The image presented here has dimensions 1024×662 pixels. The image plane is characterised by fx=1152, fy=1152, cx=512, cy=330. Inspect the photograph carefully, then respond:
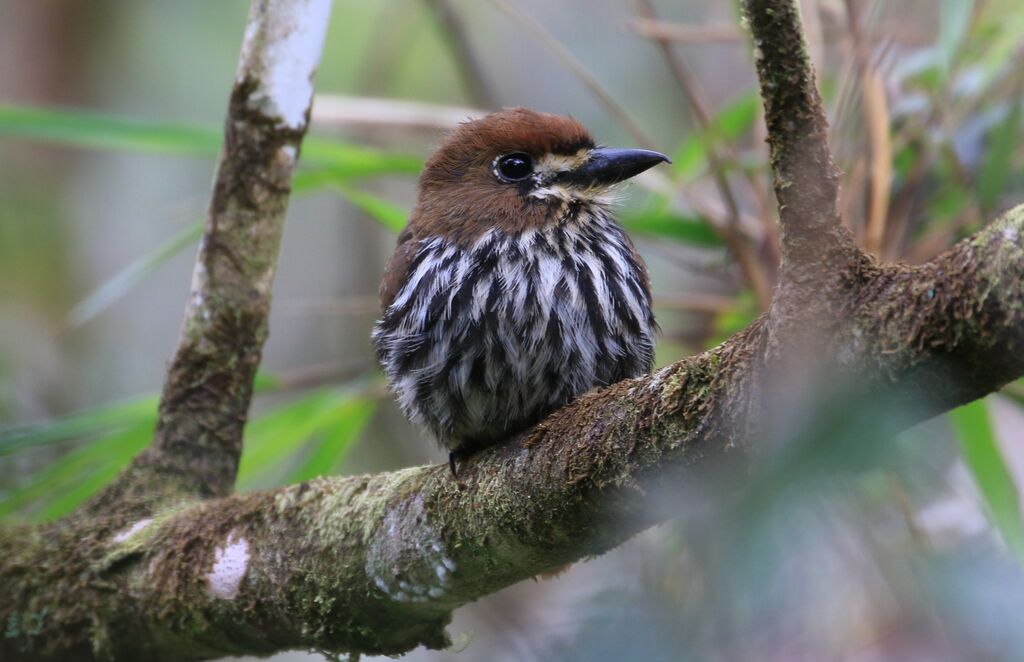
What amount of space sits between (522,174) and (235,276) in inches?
28.6

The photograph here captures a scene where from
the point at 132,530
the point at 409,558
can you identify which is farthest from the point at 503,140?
the point at 132,530

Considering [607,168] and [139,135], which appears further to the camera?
[139,135]

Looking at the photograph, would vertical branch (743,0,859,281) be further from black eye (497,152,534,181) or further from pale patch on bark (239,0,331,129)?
pale patch on bark (239,0,331,129)

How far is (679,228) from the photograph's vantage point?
10.6ft

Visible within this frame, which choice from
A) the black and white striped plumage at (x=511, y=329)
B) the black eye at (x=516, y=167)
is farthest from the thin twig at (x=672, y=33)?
the black and white striped plumage at (x=511, y=329)

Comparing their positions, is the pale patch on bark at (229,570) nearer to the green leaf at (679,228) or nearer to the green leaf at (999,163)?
the green leaf at (679,228)

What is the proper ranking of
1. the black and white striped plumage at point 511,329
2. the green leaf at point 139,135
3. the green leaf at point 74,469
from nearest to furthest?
the black and white striped plumage at point 511,329
the green leaf at point 74,469
the green leaf at point 139,135

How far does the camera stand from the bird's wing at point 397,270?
2410 millimetres

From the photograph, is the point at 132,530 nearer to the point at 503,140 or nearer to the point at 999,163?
the point at 503,140

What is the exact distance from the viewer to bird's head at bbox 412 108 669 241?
2.38 m

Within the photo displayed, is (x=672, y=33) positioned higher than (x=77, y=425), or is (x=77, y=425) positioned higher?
(x=672, y=33)

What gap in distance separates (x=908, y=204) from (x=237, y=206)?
Answer: 1793 mm

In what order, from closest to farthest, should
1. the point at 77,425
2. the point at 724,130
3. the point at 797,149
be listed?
the point at 797,149
the point at 77,425
the point at 724,130

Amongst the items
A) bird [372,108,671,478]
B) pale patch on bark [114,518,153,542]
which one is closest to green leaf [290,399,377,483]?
pale patch on bark [114,518,153,542]
